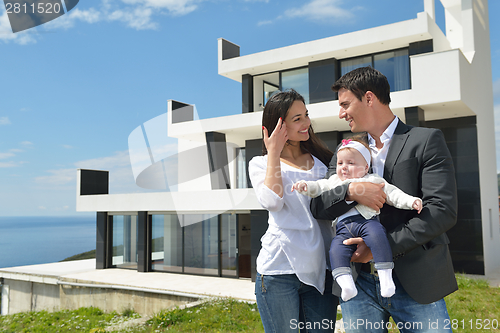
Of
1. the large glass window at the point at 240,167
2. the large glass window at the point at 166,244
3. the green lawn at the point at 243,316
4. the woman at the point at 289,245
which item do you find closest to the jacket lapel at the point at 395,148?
the woman at the point at 289,245

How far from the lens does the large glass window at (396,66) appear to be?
1350 centimetres

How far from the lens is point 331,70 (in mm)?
14680

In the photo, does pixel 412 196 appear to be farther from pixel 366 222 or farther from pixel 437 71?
pixel 437 71

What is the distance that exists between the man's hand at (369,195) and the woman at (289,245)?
15.6 inches

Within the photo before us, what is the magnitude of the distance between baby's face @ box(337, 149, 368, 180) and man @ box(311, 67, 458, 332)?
122mm

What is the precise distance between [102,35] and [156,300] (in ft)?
220

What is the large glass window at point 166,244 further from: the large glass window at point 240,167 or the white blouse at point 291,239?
the white blouse at point 291,239

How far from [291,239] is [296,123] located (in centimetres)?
72

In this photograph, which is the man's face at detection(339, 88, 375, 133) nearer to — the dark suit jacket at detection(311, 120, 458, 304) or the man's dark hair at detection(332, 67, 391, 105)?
the man's dark hair at detection(332, 67, 391, 105)

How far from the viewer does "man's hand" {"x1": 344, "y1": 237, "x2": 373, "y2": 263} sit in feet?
6.16

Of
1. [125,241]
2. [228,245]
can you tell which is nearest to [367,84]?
[228,245]

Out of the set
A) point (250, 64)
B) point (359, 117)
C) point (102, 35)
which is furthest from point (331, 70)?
point (102, 35)

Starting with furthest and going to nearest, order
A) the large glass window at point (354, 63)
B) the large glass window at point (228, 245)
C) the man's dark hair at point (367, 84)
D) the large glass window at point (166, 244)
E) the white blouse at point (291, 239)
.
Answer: the large glass window at point (166, 244), the large glass window at point (228, 245), the large glass window at point (354, 63), the white blouse at point (291, 239), the man's dark hair at point (367, 84)

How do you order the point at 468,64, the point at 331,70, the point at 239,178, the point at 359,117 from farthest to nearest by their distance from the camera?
1. the point at 239,178
2. the point at 331,70
3. the point at 468,64
4. the point at 359,117
